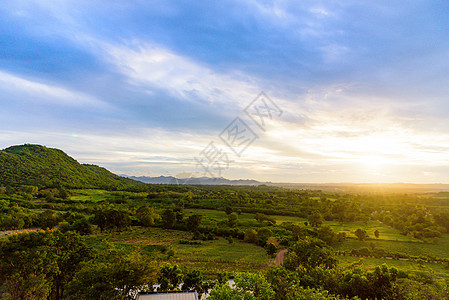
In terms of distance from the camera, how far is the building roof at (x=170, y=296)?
17703 millimetres

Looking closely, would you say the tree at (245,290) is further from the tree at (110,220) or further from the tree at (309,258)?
the tree at (110,220)

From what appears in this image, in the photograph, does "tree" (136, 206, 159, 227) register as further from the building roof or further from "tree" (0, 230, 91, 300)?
the building roof

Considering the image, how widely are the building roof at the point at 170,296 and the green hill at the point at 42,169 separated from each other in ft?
352

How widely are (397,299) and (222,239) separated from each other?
36876mm

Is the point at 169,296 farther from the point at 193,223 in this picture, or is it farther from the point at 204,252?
the point at 193,223

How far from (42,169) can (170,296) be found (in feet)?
427

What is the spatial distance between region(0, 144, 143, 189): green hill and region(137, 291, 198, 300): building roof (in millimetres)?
107389

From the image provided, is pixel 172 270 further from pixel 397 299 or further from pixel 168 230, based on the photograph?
pixel 168 230

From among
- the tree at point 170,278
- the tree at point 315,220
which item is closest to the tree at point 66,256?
the tree at point 170,278

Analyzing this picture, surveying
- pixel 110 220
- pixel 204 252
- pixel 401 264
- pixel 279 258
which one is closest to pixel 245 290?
pixel 279 258

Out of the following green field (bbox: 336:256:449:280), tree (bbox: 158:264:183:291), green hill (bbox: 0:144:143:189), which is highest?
green hill (bbox: 0:144:143:189)

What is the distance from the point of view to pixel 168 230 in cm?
5741

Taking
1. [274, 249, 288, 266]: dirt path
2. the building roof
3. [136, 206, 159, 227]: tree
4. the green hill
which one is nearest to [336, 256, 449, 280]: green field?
[274, 249, 288, 266]: dirt path

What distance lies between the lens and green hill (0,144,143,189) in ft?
327
